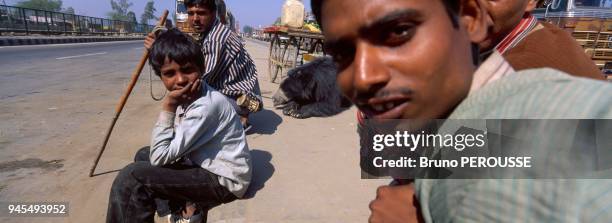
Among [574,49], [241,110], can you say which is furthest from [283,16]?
[574,49]

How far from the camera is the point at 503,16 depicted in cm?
109

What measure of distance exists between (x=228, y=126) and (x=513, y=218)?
2033 mm

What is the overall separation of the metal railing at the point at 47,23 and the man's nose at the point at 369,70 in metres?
27.5

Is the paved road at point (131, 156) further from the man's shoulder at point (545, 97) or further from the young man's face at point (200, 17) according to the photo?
the man's shoulder at point (545, 97)

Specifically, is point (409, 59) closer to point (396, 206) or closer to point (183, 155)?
point (396, 206)

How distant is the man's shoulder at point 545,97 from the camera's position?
49 centimetres

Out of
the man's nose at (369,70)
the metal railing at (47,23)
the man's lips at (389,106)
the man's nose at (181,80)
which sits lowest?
the metal railing at (47,23)

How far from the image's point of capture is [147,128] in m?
4.34

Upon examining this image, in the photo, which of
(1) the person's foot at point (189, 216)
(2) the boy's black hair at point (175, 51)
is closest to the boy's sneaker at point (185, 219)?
(1) the person's foot at point (189, 216)

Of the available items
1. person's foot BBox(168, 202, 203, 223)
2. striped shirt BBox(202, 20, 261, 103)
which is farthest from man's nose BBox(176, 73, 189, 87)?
striped shirt BBox(202, 20, 261, 103)

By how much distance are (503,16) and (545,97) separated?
68cm

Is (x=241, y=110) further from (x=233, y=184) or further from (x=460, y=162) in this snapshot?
(x=460, y=162)

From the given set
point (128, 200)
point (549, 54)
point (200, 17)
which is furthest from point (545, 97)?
point (200, 17)

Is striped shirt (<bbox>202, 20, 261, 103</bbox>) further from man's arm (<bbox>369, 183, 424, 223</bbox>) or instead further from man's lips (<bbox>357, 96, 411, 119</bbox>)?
man's lips (<bbox>357, 96, 411, 119</bbox>)
